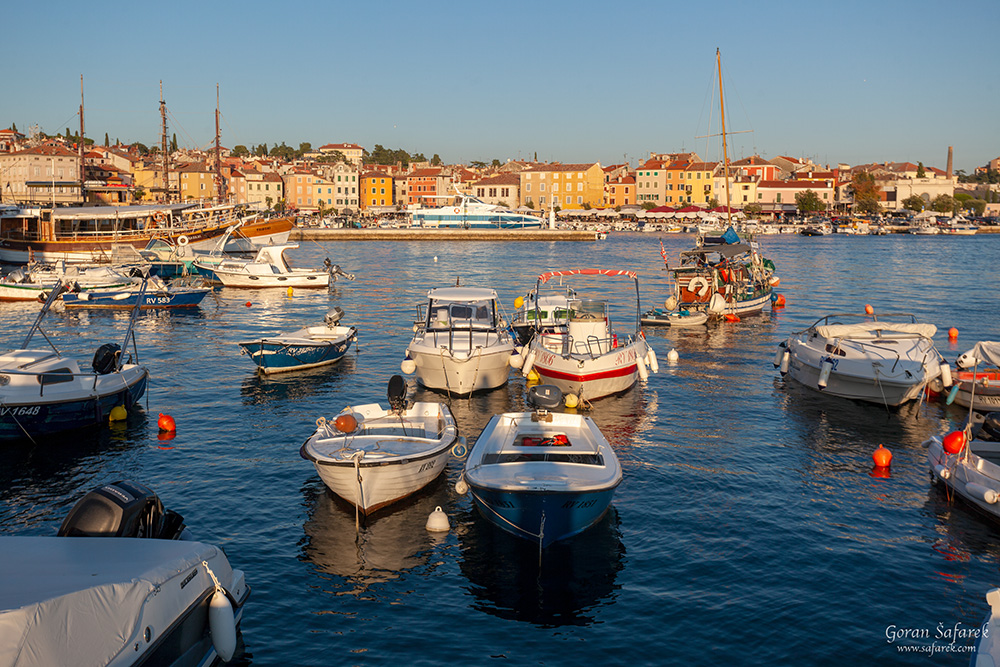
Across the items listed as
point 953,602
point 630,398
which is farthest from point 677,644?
point 630,398

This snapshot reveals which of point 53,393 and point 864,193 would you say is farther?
point 864,193

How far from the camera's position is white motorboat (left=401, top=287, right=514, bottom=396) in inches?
1022

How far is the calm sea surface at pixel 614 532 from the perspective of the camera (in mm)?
12391

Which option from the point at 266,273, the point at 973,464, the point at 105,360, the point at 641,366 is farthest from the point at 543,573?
the point at 266,273

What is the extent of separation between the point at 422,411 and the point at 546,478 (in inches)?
202

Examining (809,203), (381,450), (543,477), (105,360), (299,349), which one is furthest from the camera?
(809,203)

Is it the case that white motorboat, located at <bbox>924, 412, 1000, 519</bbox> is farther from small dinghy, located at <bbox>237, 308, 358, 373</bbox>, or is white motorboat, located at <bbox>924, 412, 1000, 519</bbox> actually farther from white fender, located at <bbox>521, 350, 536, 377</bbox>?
small dinghy, located at <bbox>237, 308, 358, 373</bbox>

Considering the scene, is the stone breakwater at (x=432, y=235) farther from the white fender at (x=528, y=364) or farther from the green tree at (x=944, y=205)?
the green tree at (x=944, y=205)

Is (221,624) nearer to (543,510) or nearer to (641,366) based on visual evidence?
(543,510)

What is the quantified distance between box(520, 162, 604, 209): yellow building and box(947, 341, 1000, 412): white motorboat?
152653 mm

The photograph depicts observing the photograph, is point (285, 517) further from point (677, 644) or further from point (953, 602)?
point (953, 602)

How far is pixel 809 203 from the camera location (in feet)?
575

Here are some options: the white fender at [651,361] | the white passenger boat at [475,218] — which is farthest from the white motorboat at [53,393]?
the white passenger boat at [475,218]

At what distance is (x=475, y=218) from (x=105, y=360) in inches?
4616
